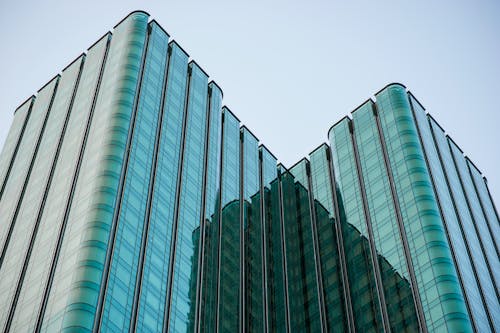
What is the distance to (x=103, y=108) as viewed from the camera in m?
103

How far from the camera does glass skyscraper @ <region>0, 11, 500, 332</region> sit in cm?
8294

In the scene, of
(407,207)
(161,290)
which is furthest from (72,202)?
(407,207)

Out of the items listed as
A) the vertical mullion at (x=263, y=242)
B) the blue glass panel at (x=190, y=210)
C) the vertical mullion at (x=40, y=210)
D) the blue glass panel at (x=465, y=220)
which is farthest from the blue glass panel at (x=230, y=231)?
the blue glass panel at (x=465, y=220)

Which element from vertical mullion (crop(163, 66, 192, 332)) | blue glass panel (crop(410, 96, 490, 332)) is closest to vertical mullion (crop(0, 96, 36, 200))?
vertical mullion (crop(163, 66, 192, 332))

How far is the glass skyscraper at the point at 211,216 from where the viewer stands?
8294 centimetres

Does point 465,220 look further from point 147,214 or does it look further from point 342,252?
point 147,214

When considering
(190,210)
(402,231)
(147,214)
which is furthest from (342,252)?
(147,214)

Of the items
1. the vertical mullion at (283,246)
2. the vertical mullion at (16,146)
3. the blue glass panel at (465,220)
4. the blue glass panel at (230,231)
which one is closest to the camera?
the blue glass panel at (230,231)

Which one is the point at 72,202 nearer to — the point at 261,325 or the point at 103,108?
the point at 103,108

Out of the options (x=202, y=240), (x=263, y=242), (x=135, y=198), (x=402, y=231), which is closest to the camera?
(x=135, y=198)

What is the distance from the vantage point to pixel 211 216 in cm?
10438

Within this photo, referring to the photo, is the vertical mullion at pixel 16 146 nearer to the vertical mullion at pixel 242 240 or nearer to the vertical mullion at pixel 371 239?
the vertical mullion at pixel 242 240

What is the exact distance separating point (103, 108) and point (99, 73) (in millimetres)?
13502

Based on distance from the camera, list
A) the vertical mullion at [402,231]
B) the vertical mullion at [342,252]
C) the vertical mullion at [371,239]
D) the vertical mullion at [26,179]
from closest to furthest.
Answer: the vertical mullion at [402,231] → the vertical mullion at [26,179] → the vertical mullion at [371,239] → the vertical mullion at [342,252]
